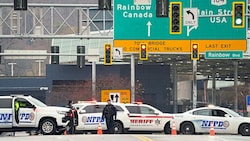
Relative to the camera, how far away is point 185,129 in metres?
31.0

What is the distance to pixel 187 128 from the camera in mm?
30938

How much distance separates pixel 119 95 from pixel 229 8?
8434mm

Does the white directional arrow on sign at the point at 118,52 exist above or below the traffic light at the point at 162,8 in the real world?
below

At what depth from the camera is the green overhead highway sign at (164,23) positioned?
3719cm

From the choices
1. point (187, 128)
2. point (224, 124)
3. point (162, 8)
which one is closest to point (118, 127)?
point (187, 128)

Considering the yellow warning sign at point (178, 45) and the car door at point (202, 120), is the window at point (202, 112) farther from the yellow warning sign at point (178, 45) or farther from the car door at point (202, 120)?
the yellow warning sign at point (178, 45)

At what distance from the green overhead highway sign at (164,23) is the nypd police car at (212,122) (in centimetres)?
758

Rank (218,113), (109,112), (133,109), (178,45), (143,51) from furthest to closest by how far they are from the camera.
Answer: (178,45) → (143,51) → (218,113) → (133,109) → (109,112)

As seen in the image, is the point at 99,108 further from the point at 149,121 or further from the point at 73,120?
the point at 73,120

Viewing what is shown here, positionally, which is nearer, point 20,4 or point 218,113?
point 20,4

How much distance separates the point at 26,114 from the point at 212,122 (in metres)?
9.38

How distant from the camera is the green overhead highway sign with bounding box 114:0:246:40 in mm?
37188

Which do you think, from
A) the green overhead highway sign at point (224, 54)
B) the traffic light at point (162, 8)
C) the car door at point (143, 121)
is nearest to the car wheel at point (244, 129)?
the car door at point (143, 121)

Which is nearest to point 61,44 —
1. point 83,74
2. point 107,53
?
point 83,74
